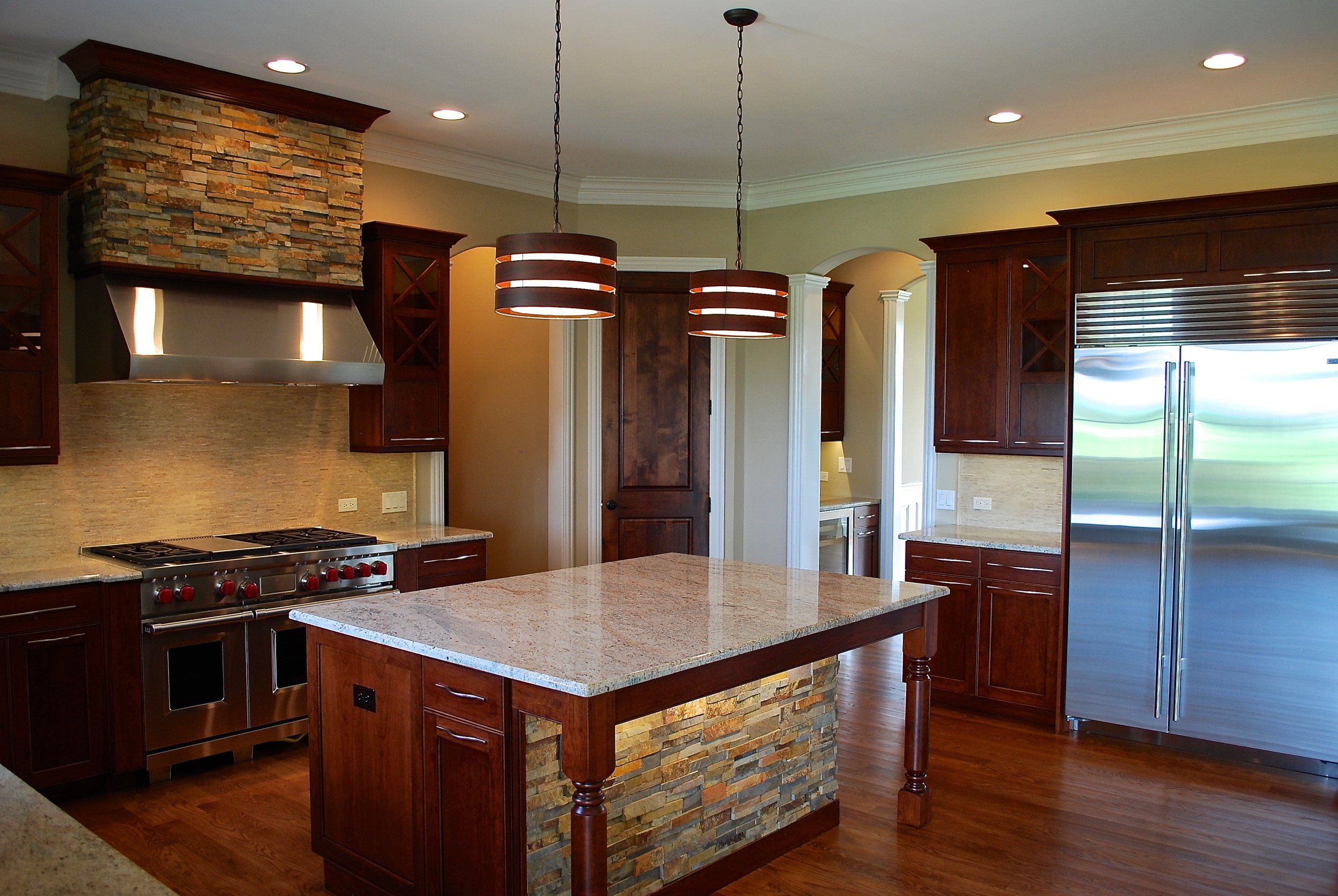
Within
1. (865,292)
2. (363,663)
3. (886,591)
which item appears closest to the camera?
(363,663)

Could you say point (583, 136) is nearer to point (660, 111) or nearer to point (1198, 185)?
point (660, 111)

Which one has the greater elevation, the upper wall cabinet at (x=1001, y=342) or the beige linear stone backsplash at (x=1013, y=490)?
the upper wall cabinet at (x=1001, y=342)

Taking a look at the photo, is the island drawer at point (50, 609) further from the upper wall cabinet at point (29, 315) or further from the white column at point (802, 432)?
the white column at point (802, 432)

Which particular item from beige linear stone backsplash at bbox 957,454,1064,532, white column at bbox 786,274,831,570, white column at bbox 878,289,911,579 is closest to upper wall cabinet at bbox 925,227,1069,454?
beige linear stone backsplash at bbox 957,454,1064,532

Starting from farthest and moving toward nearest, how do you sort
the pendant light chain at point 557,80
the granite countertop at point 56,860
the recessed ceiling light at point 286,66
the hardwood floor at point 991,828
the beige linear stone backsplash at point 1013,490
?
1. the beige linear stone backsplash at point 1013,490
2. the recessed ceiling light at point 286,66
3. the hardwood floor at point 991,828
4. the pendant light chain at point 557,80
5. the granite countertop at point 56,860

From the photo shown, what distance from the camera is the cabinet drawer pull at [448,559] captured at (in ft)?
16.2

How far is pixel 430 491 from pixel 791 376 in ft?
7.74

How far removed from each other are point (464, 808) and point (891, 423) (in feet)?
18.5

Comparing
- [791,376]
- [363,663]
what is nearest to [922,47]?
[791,376]

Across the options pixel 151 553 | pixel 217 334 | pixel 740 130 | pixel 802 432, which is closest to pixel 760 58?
pixel 740 130

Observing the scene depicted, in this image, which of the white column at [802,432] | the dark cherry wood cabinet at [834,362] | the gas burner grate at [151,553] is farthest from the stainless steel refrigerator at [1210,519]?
the gas burner grate at [151,553]

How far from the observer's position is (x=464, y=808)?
265 centimetres

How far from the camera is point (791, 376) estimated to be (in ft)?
20.9

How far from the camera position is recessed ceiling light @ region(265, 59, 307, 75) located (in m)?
4.18
